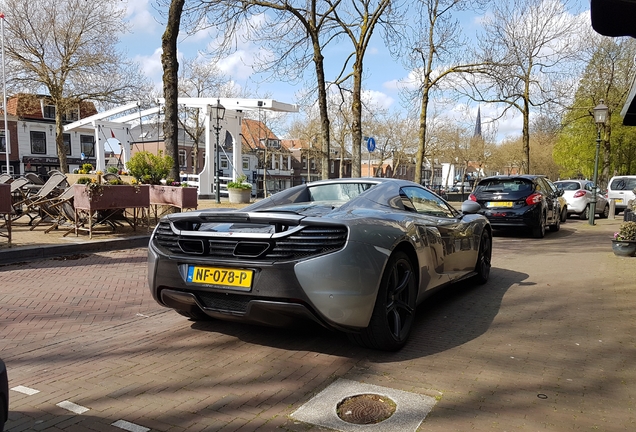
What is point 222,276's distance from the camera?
3.27 m

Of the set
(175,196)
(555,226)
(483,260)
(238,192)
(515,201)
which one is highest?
(175,196)

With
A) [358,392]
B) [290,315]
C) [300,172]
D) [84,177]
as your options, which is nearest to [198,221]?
[290,315]

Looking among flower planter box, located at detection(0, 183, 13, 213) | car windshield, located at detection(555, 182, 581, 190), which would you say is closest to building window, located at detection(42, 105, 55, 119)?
flower planter box, located at detection(0, 183, 13, 213)

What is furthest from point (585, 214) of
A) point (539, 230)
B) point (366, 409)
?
point (366, 409)

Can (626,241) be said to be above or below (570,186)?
below

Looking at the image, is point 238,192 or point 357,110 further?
point 238,192

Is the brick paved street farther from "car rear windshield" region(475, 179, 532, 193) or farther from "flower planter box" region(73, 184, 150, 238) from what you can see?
"car rear windshield" region(475, 179, 532, 193)

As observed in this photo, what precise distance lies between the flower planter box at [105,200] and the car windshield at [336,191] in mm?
5338

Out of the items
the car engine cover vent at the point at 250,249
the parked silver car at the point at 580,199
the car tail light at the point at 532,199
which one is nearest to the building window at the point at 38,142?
the parked silver car at the point at 580,199

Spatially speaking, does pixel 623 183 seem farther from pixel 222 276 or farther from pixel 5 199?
pixel 5 199

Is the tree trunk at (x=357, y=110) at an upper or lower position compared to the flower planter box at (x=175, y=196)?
upper

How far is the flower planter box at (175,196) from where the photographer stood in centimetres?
1016

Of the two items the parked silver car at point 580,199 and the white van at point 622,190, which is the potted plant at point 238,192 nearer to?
the parked silver car at point 580,199

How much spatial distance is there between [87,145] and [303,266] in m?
51.1
